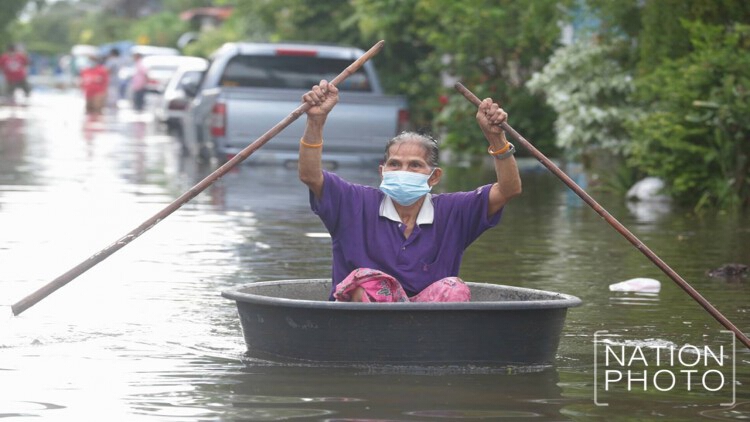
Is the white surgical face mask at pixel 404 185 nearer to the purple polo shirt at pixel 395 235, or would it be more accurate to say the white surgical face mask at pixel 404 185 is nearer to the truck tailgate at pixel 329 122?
the purple polo shirt at pixel 395 235

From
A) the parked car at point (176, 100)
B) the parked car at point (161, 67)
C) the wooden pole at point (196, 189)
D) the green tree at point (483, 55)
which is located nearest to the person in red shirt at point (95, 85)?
the parked car at point (161, 67)

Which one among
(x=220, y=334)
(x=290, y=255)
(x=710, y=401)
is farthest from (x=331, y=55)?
(x=710, y=401)

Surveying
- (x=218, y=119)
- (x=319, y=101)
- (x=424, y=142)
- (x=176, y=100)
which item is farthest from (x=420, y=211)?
(x=176, y=100)

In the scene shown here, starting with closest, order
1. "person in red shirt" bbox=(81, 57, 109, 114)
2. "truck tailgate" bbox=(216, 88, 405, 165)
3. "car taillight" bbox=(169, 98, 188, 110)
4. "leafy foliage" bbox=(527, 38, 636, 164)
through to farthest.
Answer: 1. "truck tailgate" bbox=(216, 88, 405, 165)
2. "leafy foliage" bbox=(527, 38, 636, 164)
3. "car taillight" bbox=(169, 98, 188, 110)
4. "person in red shirt" bbox=(81, 57, 109, 114)

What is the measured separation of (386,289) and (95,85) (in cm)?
4153

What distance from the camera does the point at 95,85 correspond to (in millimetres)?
48719

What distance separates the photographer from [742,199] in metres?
17.7

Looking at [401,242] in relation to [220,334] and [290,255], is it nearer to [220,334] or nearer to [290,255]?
[220,334]

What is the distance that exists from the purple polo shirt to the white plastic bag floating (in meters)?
3.19

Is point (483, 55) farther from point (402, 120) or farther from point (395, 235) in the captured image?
point (395, 235)

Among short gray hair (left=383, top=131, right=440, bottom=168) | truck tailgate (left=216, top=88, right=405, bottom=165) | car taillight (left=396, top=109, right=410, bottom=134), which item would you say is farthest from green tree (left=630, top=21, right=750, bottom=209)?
short gray hair (left=383, top=131, right=440, bottom=168)

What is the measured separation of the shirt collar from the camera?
8.39 meters

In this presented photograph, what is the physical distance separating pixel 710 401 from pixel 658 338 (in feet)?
5.89

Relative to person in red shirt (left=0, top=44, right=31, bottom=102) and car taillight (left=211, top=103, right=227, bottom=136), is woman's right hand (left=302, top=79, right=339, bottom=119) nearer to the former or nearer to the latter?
car taillight (left=211, top=103, right=227, bottom=136)
